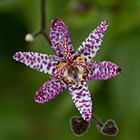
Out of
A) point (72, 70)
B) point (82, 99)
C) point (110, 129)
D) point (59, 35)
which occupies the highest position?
point (59, 35)

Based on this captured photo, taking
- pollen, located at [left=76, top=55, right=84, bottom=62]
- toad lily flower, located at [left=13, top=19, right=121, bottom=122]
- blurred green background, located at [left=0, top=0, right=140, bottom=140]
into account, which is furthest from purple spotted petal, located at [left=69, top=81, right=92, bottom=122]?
blurred green background, located at [left=0, top=0, right=140, bottom=140]

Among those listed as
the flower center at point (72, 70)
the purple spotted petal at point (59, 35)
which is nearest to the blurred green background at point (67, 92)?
the flower center at point (72, 70)

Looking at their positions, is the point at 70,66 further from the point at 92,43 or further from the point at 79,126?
the point at 79,126

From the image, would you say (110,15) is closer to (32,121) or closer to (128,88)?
(128,88)

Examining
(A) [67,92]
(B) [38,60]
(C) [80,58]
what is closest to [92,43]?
(C) [80,58]

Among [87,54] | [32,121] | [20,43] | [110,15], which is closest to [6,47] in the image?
[20,43]

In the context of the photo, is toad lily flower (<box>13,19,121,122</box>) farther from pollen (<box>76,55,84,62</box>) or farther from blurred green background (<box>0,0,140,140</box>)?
blurred green background (<box>0,0,140,140</box>)

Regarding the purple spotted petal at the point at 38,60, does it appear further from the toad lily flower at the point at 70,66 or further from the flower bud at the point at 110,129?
the flower bud at the point at 110,129
